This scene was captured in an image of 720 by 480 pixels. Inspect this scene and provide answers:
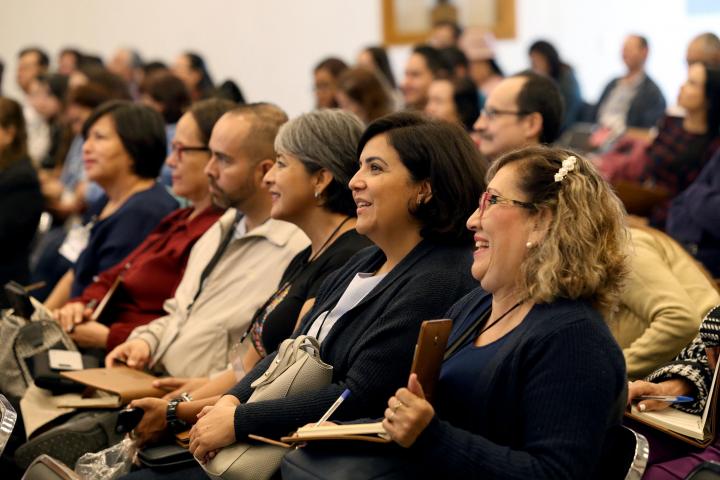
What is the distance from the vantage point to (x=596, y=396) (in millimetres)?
1907

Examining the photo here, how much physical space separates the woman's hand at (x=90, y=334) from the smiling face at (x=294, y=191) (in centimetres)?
104

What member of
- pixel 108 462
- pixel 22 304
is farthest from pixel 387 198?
pixel 22 304

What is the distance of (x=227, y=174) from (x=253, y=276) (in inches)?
14.9

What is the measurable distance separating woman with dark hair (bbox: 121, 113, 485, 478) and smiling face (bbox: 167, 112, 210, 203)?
4.57 feet

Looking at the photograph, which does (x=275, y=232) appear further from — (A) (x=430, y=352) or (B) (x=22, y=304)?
(A) (x=430, y=352)

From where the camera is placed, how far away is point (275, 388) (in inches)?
98.3

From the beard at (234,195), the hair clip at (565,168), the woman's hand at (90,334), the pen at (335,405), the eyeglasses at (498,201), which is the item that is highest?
the hair clip at (565,168)

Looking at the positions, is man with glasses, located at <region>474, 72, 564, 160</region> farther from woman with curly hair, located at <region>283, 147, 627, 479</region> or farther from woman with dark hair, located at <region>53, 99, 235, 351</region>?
woman with curly hair, located at <region>283, 147, 627, 479</region>

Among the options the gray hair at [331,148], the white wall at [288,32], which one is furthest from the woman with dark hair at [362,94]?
the white wall at [288,32]

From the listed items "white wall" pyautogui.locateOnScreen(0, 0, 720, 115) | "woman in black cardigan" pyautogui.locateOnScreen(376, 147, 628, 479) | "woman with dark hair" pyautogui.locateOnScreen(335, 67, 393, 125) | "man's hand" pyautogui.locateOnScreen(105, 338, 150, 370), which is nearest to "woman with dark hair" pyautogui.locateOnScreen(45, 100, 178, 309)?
"man's hand" pyautogui.locateOnScreen(105, 338, 150, 370)

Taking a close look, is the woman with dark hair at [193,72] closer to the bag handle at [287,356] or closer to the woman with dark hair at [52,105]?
the woman with dark hair at [52,105]

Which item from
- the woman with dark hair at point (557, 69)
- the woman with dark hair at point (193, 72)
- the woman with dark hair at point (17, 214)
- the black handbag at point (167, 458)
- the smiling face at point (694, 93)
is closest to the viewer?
the black handbag at point (167, 458)

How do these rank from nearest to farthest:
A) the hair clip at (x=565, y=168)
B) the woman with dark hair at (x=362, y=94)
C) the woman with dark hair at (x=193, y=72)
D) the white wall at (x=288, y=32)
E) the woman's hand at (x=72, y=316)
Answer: the hair clip at (x=565, y=168), the woman's hand at (x=72, y=316), the woman with dark hair at (x=362, y=94), the white wall at (x=288, y=32), the woman with dark hair at (x=193, y=72)

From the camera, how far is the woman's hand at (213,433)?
244 cm
